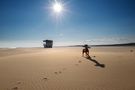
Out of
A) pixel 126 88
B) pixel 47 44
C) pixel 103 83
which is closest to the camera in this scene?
pixel 126 88

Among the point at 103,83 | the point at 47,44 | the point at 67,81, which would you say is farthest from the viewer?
the point at 47,44

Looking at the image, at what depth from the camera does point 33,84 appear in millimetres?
6781

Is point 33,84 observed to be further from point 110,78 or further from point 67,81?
point 110,78

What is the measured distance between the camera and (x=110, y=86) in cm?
635

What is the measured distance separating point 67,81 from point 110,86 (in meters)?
2.10

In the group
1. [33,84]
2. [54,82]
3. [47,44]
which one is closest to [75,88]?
[54,82]

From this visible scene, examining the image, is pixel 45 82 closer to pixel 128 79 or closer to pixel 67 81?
pixel 67 81

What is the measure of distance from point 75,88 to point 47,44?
170 ft

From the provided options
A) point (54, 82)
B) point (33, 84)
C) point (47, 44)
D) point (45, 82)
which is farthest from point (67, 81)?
point (47, 44)

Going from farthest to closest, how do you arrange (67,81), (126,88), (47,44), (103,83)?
(47,44) < (67,81) < (103,83) < (126,88)

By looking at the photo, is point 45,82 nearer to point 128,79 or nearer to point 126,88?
point 126,88

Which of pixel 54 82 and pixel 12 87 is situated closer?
pixel 12 87

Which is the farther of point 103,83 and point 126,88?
point 103,83

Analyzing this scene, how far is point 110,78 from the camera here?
7.50 metres
